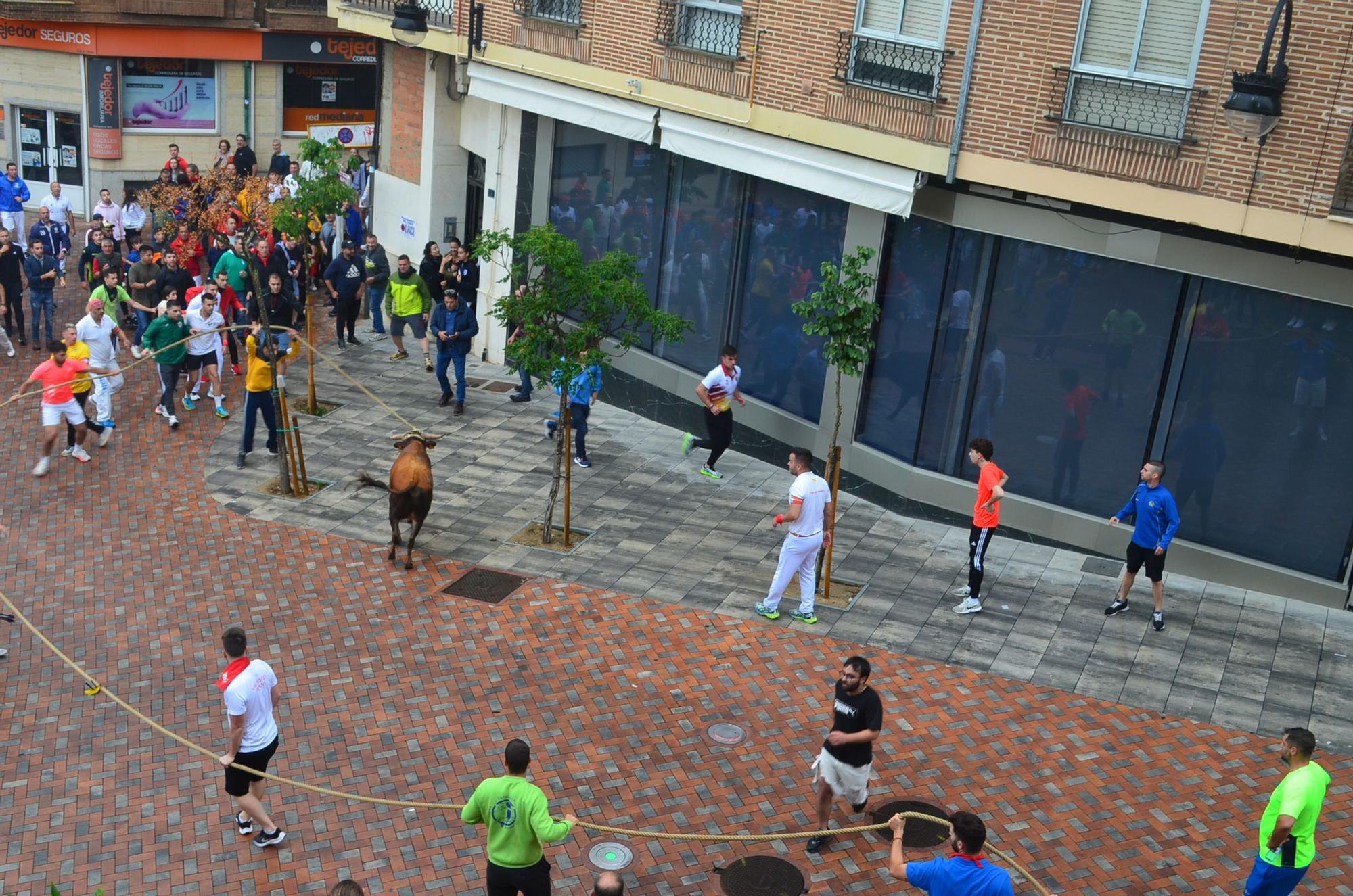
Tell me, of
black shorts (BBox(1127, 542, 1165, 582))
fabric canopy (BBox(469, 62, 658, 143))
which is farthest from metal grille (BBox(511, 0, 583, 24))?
black shorts (BBox(1127, 542, 1165, 582))

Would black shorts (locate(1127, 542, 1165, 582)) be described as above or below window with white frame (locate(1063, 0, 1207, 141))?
below

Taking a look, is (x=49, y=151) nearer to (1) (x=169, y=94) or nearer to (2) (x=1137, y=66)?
(1) (x=169, y=94)

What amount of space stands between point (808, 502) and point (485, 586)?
3669mm

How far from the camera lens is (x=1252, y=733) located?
1207 centimetres

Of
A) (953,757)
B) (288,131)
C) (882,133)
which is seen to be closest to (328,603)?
(953,757)

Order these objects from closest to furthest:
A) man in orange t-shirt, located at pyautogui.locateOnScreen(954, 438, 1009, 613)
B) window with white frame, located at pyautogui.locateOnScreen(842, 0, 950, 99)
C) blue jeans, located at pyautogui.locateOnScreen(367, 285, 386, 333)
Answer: man in orange t-shirt, located at pyautogui.locateOnScreen(954, 438, 1009, 613)
window with white frame, located at pyautogui.locateOnScreen(842, 0, 950, 99)
blue jeans, located at pyautogui.locateOnScreen(367, 285, 386, 333)

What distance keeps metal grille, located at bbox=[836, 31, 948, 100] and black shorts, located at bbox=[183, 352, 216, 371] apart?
9329mm

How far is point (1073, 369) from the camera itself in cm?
1520

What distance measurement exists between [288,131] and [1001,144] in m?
22.9

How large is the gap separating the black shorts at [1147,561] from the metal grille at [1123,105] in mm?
4111

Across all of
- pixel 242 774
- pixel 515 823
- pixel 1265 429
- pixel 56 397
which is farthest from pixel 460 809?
pixel 1265 429

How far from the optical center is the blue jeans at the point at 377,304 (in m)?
22.3

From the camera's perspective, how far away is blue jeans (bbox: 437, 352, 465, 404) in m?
18.8

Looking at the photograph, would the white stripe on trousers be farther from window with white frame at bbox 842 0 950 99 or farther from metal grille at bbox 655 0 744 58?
metal grille at bbox 655 0 744 58
